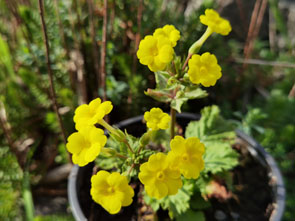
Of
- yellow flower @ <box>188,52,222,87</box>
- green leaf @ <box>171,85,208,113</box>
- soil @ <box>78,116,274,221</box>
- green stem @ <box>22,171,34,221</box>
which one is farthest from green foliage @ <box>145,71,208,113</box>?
green stem @ <box>22,171,34,221</box>

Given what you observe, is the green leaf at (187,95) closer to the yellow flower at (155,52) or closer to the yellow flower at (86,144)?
the yellow flower at (155,52)

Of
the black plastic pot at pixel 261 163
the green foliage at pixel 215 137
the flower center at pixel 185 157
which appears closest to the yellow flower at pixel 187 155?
the flower center at pixel 185 157

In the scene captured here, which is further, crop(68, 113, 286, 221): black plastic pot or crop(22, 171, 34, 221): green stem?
crop(22, 171, 34, 221): green stem

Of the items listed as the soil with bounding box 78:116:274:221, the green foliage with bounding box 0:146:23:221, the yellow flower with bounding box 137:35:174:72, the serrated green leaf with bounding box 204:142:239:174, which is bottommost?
the green foliage with bounding box 0:146:23:221

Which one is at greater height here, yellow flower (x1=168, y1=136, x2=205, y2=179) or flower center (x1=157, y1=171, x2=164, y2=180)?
yellow flower (x1=168, y1=136, x2=205, y2=179)

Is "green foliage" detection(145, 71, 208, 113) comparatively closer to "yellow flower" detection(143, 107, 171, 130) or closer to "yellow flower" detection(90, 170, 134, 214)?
"yellow flower" detection(143, 107, 171, 130)

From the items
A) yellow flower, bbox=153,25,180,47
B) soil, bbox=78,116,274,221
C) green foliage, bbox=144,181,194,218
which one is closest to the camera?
yellow flower, bbox=153,25,180,47

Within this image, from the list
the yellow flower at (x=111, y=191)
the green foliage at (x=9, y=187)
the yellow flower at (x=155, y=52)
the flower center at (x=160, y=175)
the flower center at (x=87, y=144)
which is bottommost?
the green foliage at (x=9, y=187)

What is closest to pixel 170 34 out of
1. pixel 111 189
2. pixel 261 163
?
pixel 111 189
